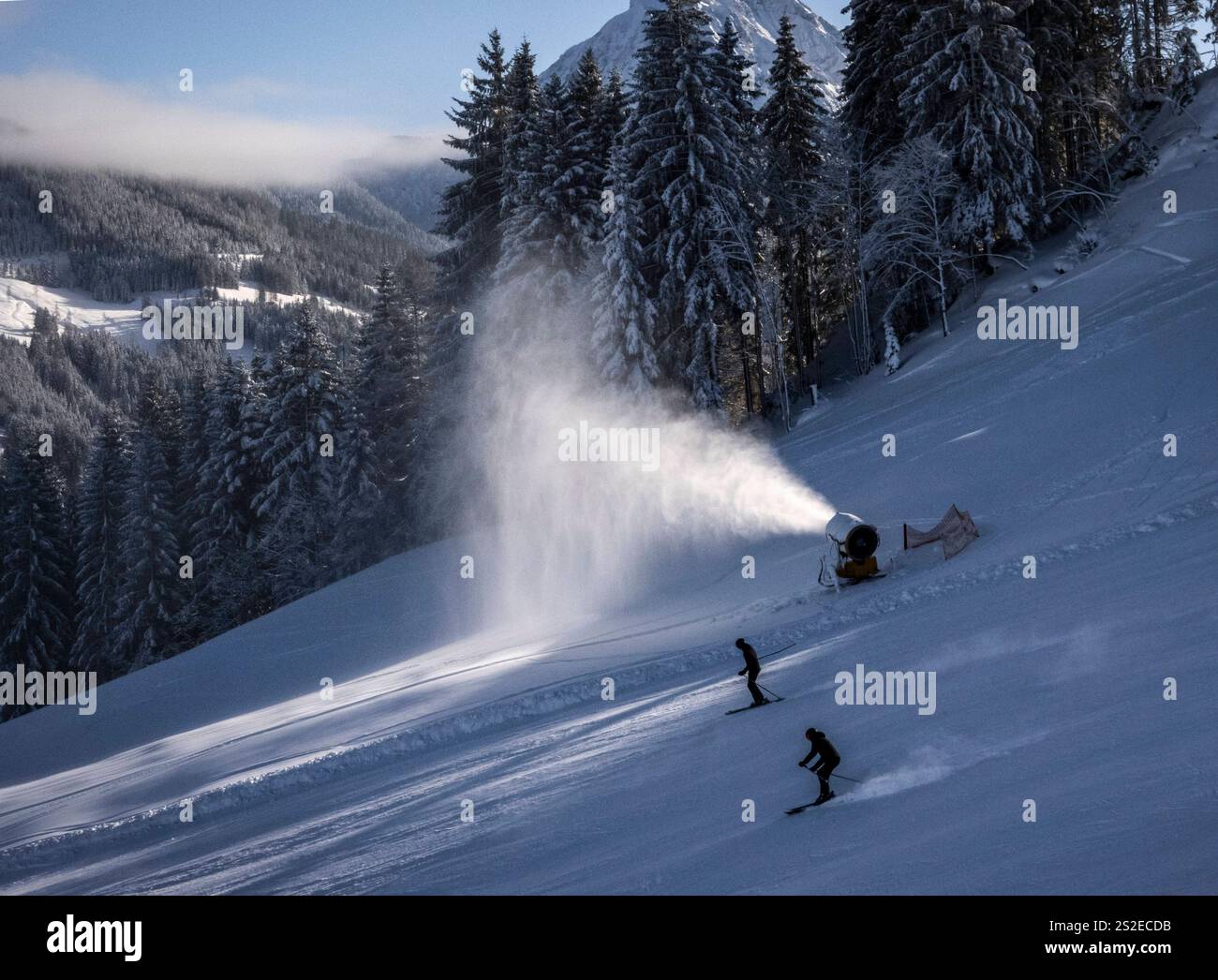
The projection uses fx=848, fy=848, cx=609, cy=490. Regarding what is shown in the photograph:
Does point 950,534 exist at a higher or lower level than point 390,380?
lower

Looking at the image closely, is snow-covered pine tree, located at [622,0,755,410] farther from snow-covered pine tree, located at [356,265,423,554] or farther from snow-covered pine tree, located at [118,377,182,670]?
snow-covered pine tree, located at [118,377,182,670]

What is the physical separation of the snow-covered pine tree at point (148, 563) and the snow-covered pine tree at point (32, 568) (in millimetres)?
4132

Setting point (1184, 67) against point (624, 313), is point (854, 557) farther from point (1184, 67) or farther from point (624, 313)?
point (1184, 67)

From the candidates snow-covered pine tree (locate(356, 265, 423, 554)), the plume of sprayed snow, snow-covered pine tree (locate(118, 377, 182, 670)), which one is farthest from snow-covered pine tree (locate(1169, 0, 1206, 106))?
snow-covered pine tree (locate(118, 377, 182, 670))

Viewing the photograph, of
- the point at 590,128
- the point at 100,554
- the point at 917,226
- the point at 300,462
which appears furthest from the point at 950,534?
the point at 100,554

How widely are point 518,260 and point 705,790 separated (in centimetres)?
2572

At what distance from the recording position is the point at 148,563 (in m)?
40.0

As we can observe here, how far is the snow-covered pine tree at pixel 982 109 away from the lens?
99.6 feet

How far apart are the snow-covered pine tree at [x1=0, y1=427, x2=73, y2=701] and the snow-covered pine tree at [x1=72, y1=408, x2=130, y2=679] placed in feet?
2.89

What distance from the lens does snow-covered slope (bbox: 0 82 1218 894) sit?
7566mm

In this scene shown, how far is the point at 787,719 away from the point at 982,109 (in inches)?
1110

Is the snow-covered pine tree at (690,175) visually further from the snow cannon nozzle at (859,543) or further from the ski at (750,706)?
the ski at (750,706)
